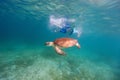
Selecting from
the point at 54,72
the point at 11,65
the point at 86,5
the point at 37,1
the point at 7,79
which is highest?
the point at 37,1

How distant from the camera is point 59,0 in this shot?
62.3ft

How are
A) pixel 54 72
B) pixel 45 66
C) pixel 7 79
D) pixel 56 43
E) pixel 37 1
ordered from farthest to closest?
pixel 37 1
pixel 45 66
pixel 54 72
pixel 7 79
pixel 56 43

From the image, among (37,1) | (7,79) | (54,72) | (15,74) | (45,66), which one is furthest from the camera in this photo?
(37,1)

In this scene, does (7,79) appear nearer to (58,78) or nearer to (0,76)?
(0,76)

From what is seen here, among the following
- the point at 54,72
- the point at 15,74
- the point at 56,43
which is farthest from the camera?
the point at 54,72

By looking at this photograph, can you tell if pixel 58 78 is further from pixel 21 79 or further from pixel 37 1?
pixel 37 1

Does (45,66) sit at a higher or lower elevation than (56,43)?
higher

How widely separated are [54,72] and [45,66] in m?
1.63

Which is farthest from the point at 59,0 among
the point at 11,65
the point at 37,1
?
the point at 11,65

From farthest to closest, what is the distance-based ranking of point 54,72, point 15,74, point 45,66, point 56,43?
point 45,66
point 54,72
point 15,74
point 56,43

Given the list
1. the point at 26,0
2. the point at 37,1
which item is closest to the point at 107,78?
the point at 37,1

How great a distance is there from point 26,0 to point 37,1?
1.86m

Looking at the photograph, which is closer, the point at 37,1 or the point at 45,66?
the point at 45,66

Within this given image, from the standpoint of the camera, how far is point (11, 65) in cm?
1261
